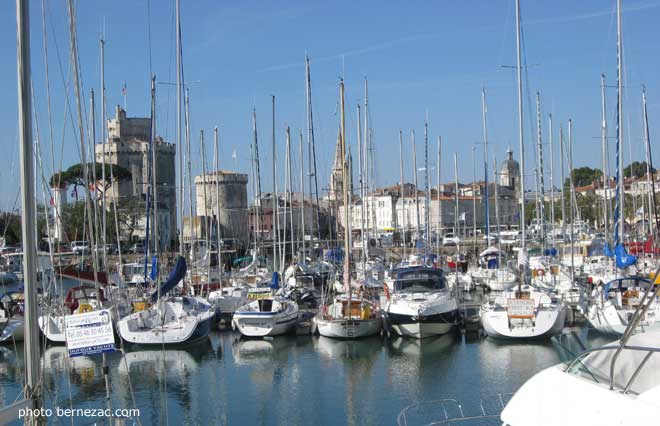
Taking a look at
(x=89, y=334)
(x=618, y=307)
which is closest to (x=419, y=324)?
(x=618, y=307)

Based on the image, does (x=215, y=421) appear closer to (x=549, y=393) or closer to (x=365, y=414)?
(x=365, y=414)

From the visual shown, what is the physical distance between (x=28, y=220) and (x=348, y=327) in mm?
18181

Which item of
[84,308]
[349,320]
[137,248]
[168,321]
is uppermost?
[137,248]

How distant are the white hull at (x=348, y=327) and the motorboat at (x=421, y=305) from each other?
0.61 m

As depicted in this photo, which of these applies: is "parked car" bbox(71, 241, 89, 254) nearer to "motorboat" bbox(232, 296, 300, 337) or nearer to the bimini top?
"motorboat" bbox(232, 296, 300, 337)

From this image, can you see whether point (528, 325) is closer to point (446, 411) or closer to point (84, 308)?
point (446, 411)

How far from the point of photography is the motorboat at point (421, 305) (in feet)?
81.1

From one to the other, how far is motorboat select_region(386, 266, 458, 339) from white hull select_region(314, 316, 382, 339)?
2.02ft

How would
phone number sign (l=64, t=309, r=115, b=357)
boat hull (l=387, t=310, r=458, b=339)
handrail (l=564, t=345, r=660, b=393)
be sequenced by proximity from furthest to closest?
boat hull (l=387, t=310, r=458, b=339)
phone number sign (l=64, t=309, r=115, b=357)
handrail (l=564, t=345, r=660, b=393)

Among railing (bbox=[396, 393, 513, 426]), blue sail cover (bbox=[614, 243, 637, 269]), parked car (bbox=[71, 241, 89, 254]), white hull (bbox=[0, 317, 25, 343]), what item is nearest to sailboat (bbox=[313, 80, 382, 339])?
railing (bbox=[396, 393, 513, 426])

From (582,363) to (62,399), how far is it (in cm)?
1459

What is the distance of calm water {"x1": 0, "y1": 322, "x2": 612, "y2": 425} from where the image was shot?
1736 centimetres

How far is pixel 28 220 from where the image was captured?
7.34m

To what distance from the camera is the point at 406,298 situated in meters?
25.3
